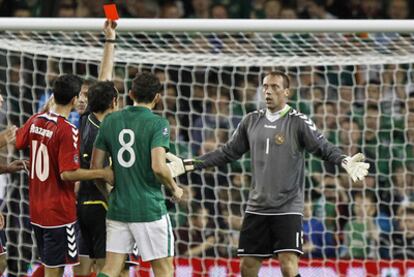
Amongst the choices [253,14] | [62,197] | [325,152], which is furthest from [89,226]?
[253,14]

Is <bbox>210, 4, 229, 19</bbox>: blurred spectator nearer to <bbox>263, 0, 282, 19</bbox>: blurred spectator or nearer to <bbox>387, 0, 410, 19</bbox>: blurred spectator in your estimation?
<bbox>263, 0, 282, 19</bbox>: blurred spectator

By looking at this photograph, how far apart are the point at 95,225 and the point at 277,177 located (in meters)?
1.39

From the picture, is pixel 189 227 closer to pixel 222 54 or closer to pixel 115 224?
pixel 222 54

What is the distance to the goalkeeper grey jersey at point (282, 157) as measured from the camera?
336 inches

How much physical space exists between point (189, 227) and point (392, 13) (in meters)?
4.15

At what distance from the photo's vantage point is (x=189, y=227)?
434 inches

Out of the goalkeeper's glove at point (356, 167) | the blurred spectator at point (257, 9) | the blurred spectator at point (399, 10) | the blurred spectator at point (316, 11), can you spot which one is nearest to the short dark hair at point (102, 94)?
the goalkeeper's glove at point (356, 167)

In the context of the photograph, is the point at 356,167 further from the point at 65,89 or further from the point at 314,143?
the point at 65,89

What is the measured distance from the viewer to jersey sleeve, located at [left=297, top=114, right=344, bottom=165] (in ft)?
27.7

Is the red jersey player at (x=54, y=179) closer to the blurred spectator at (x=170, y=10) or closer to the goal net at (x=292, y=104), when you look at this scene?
the goal net at (x=292, y=104)

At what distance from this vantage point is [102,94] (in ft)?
26.5

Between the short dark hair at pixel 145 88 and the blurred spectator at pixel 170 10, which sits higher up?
the blurred spectator at pixel 170 10

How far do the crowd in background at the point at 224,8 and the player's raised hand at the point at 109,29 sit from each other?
4455mm

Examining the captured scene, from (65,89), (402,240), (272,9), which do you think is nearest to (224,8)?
(272,9)
